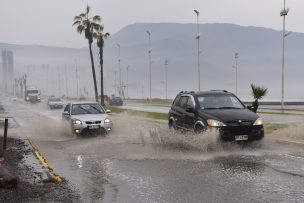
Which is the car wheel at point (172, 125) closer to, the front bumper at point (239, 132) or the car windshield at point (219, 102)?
the car windshield at point (219, 102)

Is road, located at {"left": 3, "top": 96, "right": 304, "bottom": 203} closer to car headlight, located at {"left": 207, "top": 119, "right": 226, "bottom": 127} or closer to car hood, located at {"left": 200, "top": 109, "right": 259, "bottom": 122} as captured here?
car headlight, located at {"left": 207, "top": 119, "right": 226, "bottom": 127}

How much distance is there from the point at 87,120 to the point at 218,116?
21.5ft

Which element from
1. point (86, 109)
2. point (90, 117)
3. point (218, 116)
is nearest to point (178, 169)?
point (218, 116)

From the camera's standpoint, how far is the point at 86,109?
63.0ft

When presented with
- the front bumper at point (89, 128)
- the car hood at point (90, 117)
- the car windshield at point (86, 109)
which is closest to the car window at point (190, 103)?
the front bumper at point (89, 128)

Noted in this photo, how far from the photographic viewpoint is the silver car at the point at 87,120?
17.6 metres

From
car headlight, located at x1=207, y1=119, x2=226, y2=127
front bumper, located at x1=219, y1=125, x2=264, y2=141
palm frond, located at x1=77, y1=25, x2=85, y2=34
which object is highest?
palm frond, located at x1=77, y1=25, x2=85, y2=34

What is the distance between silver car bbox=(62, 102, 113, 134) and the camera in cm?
1764

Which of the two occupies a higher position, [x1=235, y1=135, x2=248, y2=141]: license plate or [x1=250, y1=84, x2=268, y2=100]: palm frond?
[x1=250, y1=84, x2=268, y2=100]: palm frond

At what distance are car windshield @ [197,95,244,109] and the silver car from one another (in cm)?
505

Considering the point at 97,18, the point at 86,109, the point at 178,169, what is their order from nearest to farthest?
the point at 178,169 < the point at 86,109 < the point at 97,18

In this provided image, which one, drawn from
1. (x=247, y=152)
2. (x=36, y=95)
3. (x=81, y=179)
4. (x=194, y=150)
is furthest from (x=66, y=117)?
(x=36, y=95)

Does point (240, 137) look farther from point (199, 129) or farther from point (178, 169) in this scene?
point (178, 169)

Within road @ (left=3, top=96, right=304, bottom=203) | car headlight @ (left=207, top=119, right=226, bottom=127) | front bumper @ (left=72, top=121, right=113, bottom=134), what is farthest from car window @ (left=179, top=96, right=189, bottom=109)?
front bumper @ (left=72, top=121, right=113, bottom=134)
